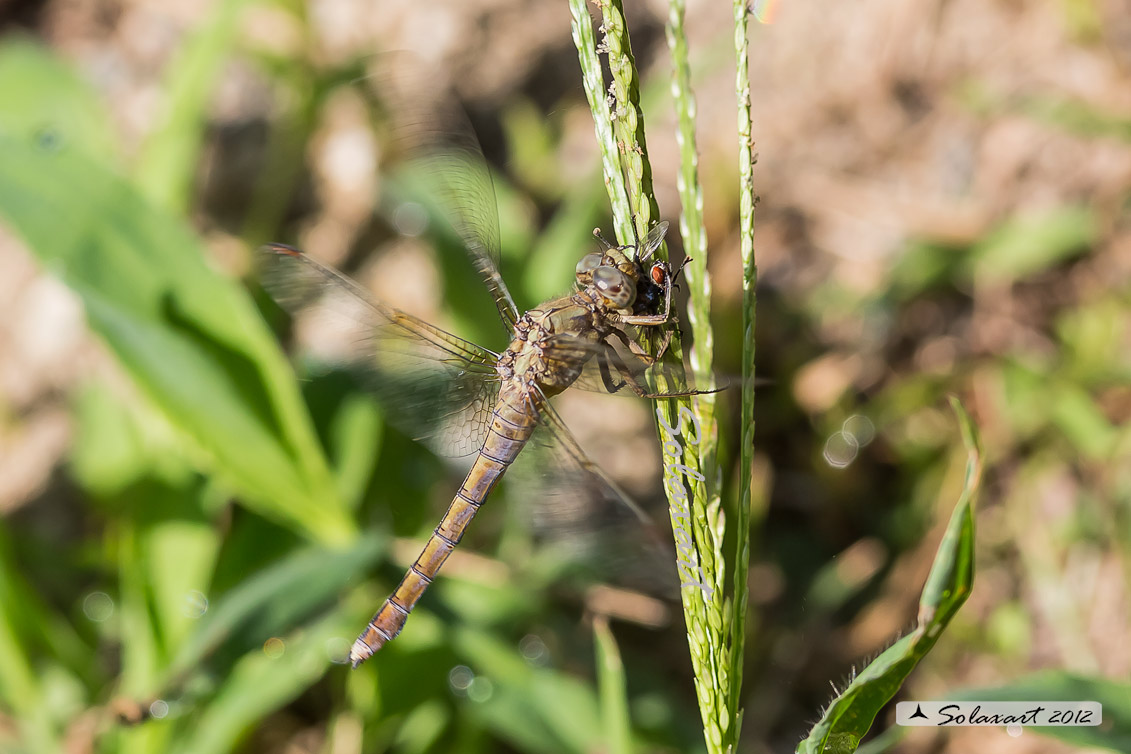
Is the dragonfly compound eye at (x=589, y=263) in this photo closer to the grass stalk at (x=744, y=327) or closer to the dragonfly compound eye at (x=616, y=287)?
the dragonfly compound eye at (x=616, y=287)

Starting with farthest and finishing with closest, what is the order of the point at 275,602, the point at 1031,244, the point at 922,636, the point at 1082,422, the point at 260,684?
the point at 1031,244 < the point at 1082,422 < the point at 260,684 < the point at 275,602 < the point at 922,636

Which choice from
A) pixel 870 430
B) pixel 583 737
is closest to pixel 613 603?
pixel 583 737

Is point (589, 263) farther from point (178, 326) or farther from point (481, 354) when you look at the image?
point (178, 326)

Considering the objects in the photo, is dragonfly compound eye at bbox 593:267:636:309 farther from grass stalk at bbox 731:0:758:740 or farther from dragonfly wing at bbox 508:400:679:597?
grass stalk at bbox 731:0:758:740

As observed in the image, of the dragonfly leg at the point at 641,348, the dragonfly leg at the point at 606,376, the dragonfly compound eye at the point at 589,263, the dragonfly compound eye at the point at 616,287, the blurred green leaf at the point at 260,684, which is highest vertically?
the dragonfly compound eye at the point at 589,263

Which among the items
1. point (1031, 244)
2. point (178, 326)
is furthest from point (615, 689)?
point (1031, 244)

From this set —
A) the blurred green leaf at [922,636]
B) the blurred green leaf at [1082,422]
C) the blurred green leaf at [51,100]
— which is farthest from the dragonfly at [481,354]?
the blurred green leaf at [1082,422]
